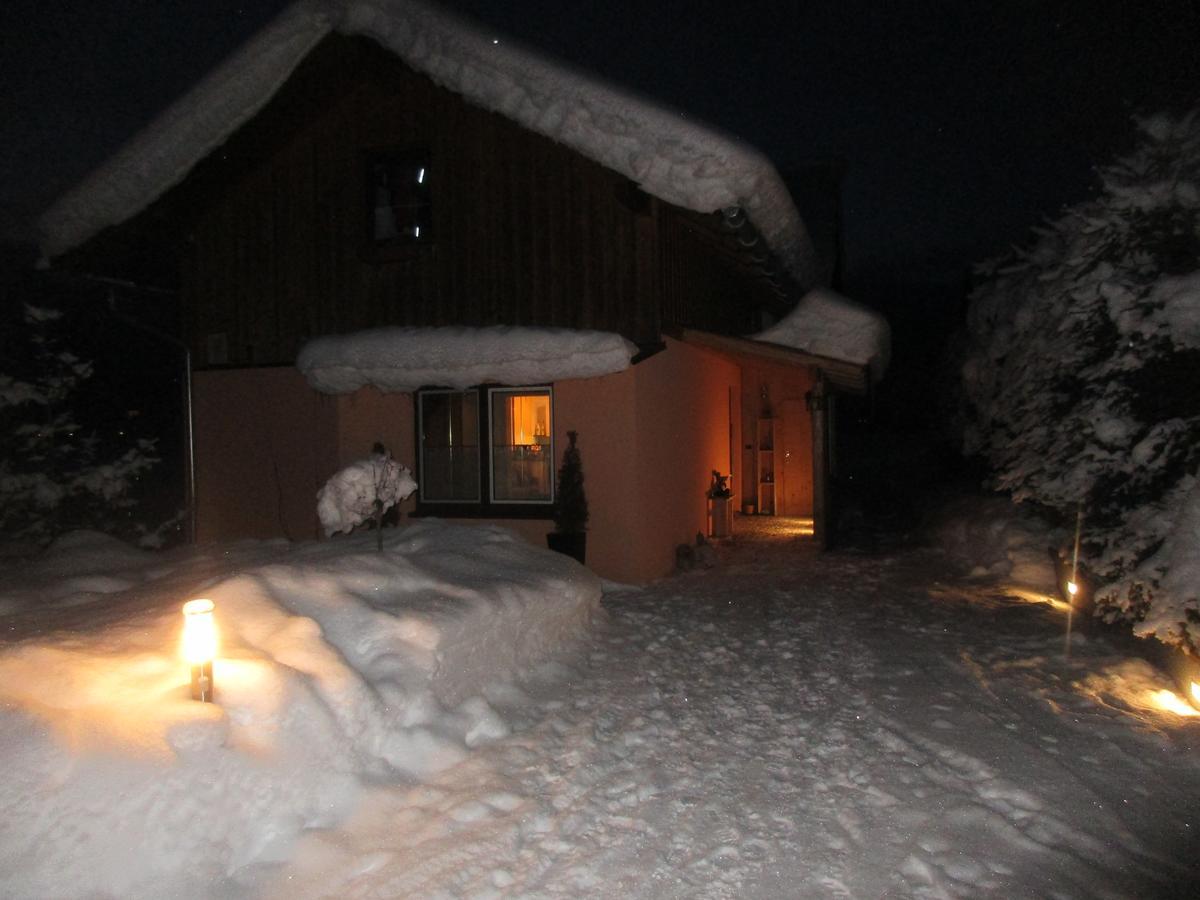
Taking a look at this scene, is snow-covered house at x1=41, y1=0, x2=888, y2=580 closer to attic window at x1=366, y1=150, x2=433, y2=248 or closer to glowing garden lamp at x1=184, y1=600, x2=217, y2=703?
attic window at x1=366, y1=150, x2=433, y2=248

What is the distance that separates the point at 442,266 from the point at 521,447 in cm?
245

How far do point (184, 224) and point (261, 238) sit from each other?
117cm

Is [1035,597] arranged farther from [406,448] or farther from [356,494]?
[406,448]

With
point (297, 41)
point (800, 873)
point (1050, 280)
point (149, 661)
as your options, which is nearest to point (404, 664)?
point (149, 661)

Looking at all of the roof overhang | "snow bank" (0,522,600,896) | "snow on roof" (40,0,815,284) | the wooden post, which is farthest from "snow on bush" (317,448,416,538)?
the wooden post

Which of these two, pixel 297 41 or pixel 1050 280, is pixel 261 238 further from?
pixel 1050 280

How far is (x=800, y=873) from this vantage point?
363 centimetres

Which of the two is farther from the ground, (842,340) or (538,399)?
(842,340)

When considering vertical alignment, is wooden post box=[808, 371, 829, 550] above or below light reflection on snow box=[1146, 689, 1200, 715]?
above

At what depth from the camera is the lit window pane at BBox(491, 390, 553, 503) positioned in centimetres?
1052

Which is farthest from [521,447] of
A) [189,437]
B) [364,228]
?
[189,437]

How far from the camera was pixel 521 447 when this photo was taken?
1062 centimetres

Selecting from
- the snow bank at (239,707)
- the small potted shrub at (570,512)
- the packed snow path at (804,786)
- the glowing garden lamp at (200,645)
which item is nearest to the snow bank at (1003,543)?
the packed snow path at (804,786)

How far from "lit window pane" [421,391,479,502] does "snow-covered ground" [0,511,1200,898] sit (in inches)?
147
